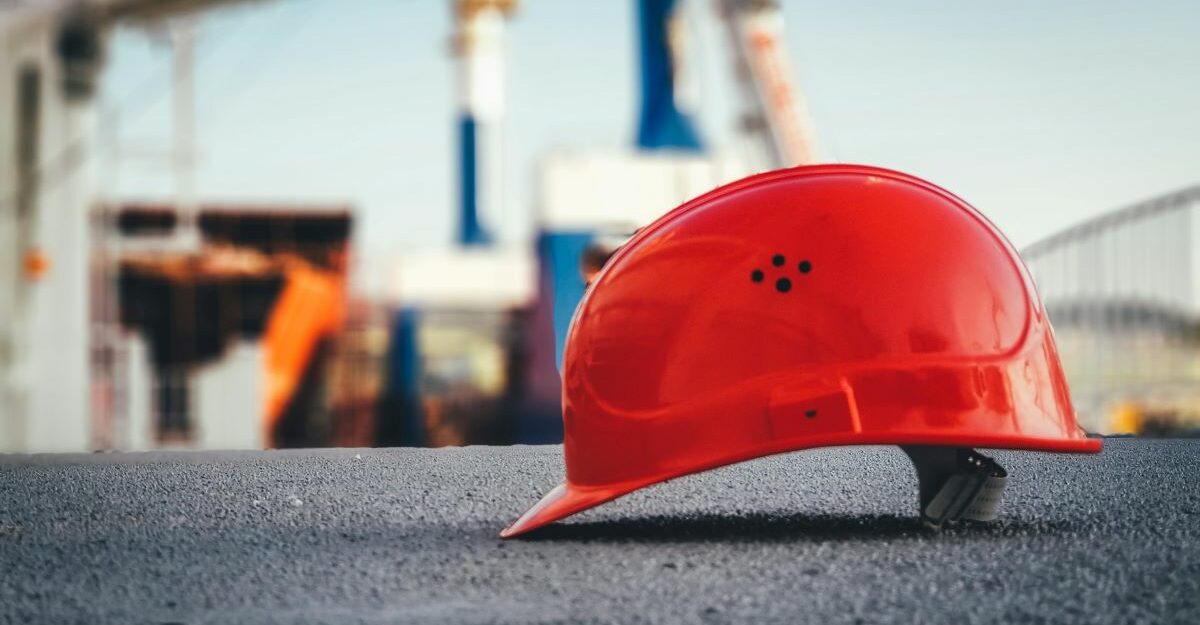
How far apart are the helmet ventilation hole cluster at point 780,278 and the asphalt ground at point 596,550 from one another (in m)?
0.41

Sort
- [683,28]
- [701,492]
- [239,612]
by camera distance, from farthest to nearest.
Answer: [683,28]
[701,492]
[239,612]

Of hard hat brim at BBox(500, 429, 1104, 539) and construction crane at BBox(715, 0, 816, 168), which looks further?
construction crane at BBox(715, 0, 816, 168)

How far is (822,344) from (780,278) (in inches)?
5.1

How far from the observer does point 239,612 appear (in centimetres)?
149

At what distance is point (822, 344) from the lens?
2.08 metres

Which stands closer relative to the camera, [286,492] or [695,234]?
[695,234]

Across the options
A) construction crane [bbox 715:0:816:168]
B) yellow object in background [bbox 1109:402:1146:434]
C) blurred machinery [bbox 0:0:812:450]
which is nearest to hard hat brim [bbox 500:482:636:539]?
yellow object in background [bbox 1109:402:1146:434]

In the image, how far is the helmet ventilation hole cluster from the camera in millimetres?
2102

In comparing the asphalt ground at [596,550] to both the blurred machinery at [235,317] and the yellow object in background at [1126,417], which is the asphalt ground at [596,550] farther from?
the blurred machinery at [235,317]

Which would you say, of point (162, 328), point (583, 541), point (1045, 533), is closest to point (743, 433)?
point (583, 541)

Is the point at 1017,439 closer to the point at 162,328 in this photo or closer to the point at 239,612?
the point at 239,612

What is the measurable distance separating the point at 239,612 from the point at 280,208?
55.5ft

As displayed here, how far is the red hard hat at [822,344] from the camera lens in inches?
80.8

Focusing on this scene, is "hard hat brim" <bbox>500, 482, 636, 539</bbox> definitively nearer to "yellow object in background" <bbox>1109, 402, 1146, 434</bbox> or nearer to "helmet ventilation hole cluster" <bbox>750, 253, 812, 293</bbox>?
"helmet ventilation hole cluster" <bbox>750, 253, 812, 293</bbox>
